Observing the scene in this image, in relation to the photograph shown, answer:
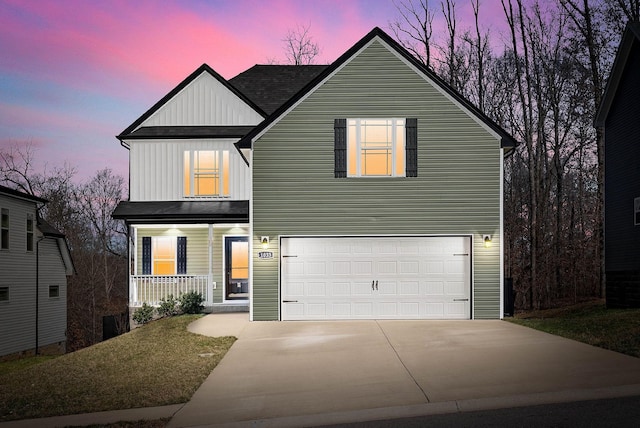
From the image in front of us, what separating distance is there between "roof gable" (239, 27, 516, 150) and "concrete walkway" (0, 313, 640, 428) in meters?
5.65

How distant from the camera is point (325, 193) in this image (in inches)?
723

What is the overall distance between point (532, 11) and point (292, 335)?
22.8 metres

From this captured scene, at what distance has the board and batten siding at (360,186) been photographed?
18.3m

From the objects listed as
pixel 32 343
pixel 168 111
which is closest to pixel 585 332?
pixel 168 111

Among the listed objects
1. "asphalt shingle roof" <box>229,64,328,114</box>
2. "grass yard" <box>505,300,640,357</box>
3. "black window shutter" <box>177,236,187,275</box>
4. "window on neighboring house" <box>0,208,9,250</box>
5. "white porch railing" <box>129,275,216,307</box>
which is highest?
→ "asphalt shingle roof" <box>229,64,328,114</box>

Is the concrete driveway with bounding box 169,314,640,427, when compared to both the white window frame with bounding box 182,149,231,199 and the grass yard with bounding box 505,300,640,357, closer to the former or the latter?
the grass yard with bounding box 505,300,640,357

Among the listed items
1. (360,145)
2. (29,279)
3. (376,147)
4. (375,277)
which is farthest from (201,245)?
(29,279)

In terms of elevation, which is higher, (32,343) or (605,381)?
(605,381)

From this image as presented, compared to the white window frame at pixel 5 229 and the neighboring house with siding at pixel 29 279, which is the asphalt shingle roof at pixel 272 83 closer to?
the neighboring house with siding at pixel 29 279

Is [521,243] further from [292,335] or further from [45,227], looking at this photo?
[45,227]

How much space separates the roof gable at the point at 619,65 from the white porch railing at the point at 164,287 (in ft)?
49.1

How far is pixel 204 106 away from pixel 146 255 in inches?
227

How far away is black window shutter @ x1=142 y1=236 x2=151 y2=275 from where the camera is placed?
22422 millimetres

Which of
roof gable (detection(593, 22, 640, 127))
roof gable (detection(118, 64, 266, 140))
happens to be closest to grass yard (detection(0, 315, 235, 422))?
roof gable (detection(118, 64, 266, 140))
